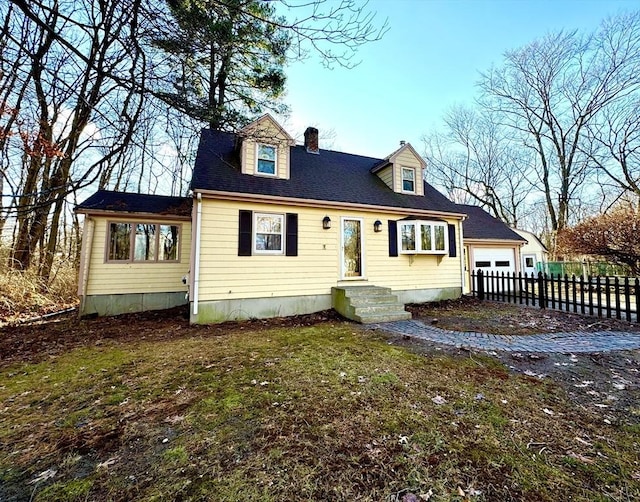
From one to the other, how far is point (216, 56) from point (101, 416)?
568 cm

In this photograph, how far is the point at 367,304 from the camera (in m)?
7.57

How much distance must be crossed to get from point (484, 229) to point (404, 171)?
235 inches

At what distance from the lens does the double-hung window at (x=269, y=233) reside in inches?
308

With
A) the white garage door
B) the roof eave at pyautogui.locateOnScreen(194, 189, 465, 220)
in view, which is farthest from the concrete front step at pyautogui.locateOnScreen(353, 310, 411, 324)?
the white garage door

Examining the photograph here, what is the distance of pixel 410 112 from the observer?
13.8 m

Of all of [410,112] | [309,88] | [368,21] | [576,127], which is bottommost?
[368,21]

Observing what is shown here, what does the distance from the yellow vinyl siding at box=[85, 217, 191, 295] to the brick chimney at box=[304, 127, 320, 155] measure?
563cm

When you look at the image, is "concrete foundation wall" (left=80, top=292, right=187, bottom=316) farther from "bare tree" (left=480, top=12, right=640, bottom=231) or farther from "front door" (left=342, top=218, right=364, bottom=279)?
"bare tree" (left=480, top=12, right=640, bottom=231)

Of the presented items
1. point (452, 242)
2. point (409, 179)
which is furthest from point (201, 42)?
point (452, 242)

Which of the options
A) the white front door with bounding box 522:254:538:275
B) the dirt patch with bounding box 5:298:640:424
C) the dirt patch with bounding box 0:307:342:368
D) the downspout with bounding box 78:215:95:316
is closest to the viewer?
the dirt patch with bounding box 5:298:640:424

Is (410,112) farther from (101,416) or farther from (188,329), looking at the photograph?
(101,416)

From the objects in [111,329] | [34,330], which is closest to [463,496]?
[111,329]

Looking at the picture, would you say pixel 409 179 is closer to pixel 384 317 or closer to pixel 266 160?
→ pixel 266 160

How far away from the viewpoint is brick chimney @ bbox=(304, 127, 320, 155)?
457 inches
